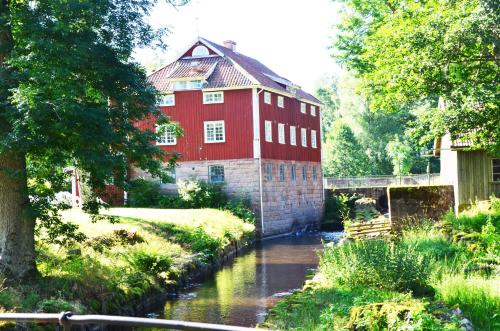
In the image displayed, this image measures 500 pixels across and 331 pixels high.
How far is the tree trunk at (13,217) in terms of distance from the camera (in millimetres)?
11133

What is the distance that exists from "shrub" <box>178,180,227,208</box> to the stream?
7618 mm

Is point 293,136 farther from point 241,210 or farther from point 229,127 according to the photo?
point 241,210

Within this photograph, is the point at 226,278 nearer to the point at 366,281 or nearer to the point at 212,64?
the point at 366,281

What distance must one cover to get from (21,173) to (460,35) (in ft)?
32.9

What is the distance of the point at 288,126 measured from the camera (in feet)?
125

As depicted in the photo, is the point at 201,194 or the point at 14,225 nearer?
the point at 14,225

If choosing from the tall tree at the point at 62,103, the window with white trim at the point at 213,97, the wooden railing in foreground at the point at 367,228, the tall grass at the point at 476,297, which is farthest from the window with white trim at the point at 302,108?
the tall grass at the point at 476,297

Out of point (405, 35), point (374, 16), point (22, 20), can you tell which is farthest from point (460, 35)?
point (374, 16)

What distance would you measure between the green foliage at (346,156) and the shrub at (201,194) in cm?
2612

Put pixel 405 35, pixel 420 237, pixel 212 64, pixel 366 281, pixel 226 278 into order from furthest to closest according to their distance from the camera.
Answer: pixel 212 64 → pixel 226 278 → pixel 405 35 → pixel 420 237 → pixel 366 281

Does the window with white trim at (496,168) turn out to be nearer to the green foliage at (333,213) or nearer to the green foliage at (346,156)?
the green foliage at (333,213)

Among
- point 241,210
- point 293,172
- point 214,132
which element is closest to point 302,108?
point 293,172

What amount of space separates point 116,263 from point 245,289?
348cm

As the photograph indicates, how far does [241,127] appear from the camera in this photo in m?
33.4
